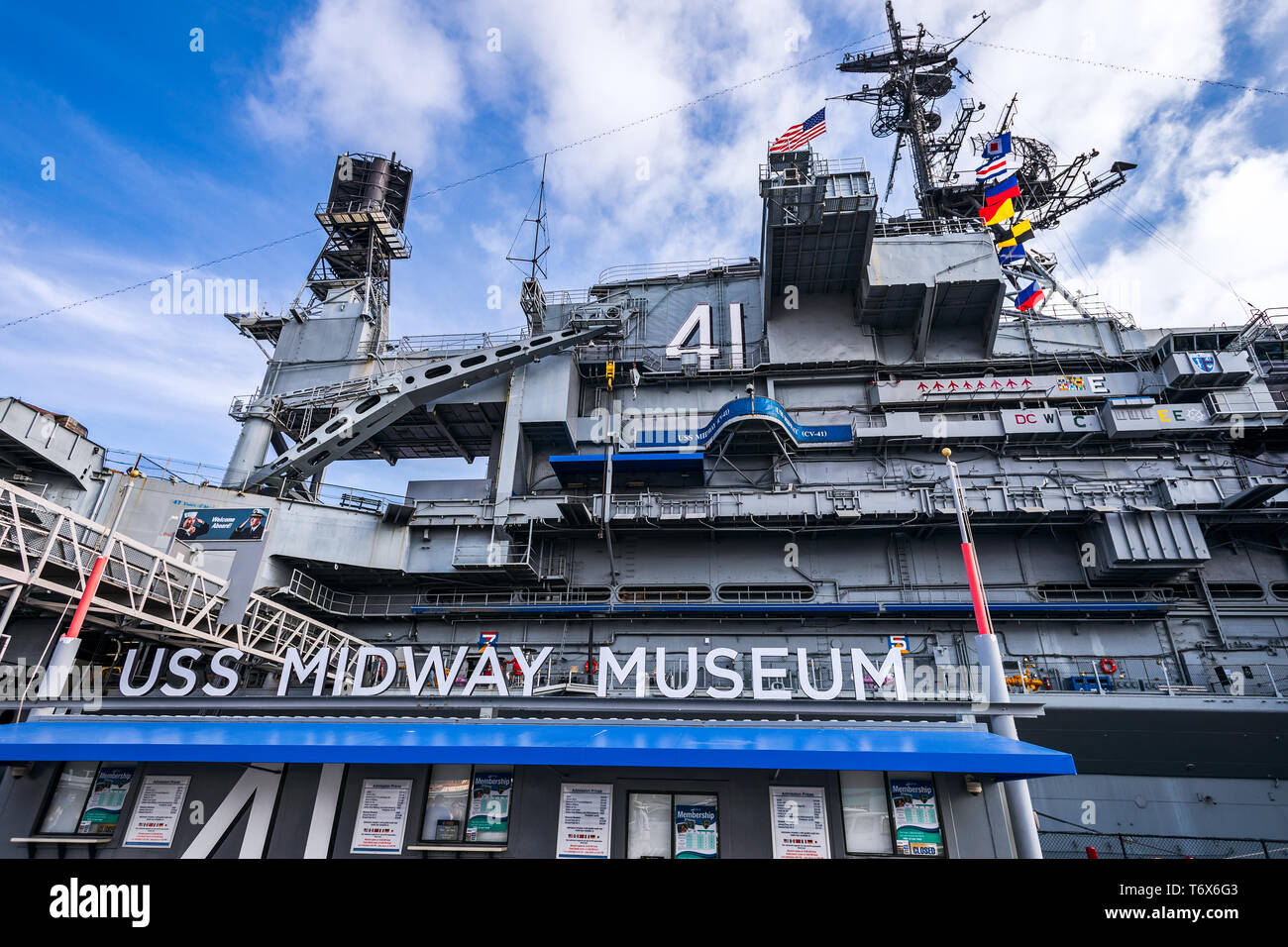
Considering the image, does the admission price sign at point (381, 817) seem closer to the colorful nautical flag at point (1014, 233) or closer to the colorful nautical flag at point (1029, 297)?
the colorful nautical flag at point (1029, 297)

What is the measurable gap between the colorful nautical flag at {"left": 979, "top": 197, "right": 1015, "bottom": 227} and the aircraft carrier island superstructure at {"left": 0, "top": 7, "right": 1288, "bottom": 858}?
3584 mm

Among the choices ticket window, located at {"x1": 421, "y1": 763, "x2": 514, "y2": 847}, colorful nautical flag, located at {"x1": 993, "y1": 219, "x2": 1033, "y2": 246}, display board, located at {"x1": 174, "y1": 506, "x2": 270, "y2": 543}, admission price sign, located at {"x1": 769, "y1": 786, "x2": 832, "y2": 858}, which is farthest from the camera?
colorful nautical flag, located at {"x1": 993, "y1": 219, "x2": 1033, "y2": 246}

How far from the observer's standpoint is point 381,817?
8.57 meters

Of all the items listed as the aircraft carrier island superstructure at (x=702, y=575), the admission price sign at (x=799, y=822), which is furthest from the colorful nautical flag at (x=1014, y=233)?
the admission price sign at (x=799, y=822)

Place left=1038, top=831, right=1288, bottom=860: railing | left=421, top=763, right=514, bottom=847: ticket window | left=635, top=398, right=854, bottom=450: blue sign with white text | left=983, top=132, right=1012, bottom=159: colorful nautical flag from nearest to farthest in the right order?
left=421, top=763, right=514, bottom=847: ticket window, left=1038, top=831, right=1288, bottom=860: railing, left=635, top=398, right=854, bottom=450: blue sign with white text, left=983, top=132, right=1012, bottom=159: colorful nautical flag

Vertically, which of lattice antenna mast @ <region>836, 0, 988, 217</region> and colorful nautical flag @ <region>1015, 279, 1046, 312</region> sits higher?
lattice antenna mast @ <region>836, 0, 988, 217</region>

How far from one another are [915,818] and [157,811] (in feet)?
35.1

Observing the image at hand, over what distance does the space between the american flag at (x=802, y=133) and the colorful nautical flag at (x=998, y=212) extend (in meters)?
10.6

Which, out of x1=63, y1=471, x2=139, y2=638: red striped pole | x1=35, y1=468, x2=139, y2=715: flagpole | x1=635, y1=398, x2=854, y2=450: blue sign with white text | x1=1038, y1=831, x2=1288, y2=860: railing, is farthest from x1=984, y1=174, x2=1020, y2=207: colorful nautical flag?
x1=35, y1=468, x2=139, y2=715: flagpole

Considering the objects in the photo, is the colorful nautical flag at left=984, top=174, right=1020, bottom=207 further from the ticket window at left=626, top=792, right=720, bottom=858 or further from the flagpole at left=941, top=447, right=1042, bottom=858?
the ticket window at left=626, top=792, right=720, bottom=858

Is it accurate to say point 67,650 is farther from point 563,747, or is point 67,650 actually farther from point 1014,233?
point 1014,233

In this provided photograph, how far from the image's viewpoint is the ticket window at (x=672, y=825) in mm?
8047

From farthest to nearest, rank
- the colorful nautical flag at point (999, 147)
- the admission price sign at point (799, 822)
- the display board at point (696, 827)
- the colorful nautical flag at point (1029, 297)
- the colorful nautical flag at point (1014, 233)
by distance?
the colorful nautical flag at point (1014, 233) < the colorful nautical flag at point (999, 147) < the colorful nautical flag at point (1029, 297) < the display board at point (696, 827) < the admission price sign at point (799, 822)

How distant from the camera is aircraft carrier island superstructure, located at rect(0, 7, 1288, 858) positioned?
8.37 m
